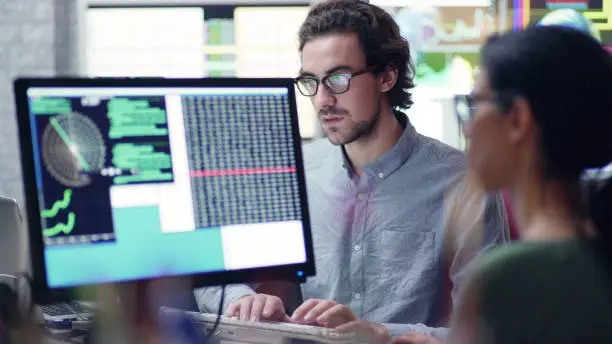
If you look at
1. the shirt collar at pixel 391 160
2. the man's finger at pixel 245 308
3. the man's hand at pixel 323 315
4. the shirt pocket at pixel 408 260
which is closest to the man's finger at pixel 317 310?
the man's hand at pixel 323 315

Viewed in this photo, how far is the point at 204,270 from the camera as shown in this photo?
140 cm

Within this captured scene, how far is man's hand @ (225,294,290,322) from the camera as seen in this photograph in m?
1.54

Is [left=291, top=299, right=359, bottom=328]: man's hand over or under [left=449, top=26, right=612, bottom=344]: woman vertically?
under

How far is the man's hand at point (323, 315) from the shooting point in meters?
1.51

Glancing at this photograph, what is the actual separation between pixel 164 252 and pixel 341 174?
76cm

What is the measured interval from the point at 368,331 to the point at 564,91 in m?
0.68

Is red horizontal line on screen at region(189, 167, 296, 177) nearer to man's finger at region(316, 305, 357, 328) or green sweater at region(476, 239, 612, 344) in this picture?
man's finger at region(316, 305, 357, 328)

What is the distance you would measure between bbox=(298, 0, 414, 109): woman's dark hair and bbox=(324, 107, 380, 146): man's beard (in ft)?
0.34

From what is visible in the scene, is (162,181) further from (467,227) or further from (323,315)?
(467,227)

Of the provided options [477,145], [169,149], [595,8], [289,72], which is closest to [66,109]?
[169,149]

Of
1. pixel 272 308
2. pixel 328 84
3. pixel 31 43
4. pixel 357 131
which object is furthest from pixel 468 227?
pixel 31 43

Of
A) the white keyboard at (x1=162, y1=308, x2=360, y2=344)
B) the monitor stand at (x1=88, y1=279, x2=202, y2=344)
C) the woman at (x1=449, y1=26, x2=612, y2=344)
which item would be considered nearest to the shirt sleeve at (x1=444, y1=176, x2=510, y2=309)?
the white keyboard at (x1=162, y1=308, x2=360, y2=344)

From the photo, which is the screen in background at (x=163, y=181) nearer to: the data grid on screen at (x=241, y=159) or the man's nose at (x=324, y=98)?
the data grid on screen at (x=241, y=159)

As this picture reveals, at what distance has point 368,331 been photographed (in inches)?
59.4
